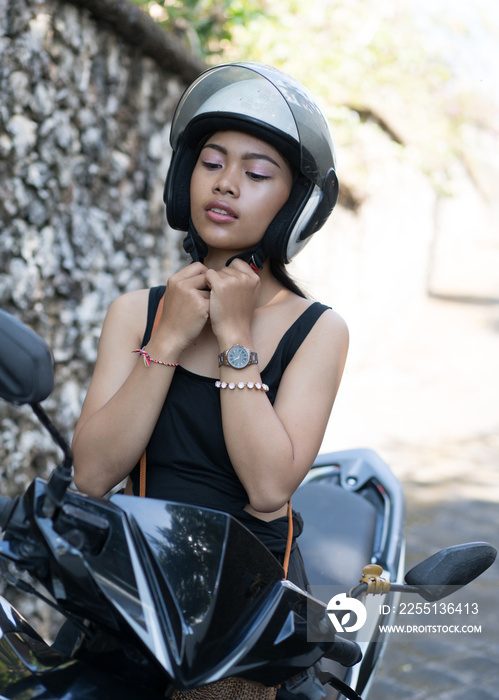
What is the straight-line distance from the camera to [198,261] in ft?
6.01

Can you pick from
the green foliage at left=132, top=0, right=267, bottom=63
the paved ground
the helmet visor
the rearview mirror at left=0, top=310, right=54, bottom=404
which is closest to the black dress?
the helmet visor

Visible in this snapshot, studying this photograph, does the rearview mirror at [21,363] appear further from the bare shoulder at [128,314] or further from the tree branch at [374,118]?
the tree branch at [374,118]

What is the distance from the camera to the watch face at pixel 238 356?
5.08 feet

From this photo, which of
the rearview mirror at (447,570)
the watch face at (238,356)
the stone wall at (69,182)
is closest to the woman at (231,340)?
the watch face at (238,356)

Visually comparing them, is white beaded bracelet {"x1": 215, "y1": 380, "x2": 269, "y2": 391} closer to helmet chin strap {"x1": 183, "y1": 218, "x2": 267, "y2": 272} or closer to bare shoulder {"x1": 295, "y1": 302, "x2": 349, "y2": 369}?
bare shoulder {"x1": 295, "y1": 302, "x2": 349, "y2": 369}

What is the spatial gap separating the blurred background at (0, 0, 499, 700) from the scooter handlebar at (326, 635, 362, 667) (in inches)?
42.6

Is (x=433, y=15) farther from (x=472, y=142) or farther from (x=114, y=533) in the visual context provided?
(x=114, y=533)

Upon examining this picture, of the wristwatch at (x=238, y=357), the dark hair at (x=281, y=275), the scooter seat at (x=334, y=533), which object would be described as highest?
the dark hair at (x=281, y=275)

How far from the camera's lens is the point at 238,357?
1.56 metres

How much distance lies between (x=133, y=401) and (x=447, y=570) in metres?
0.69

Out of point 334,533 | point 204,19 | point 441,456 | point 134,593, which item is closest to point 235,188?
point 134,593

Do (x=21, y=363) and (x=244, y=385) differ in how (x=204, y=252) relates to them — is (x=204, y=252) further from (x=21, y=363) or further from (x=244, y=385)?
(x=21, y=363)

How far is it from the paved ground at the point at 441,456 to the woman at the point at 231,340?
2.03 metres

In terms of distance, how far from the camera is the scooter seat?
2.17 metres
